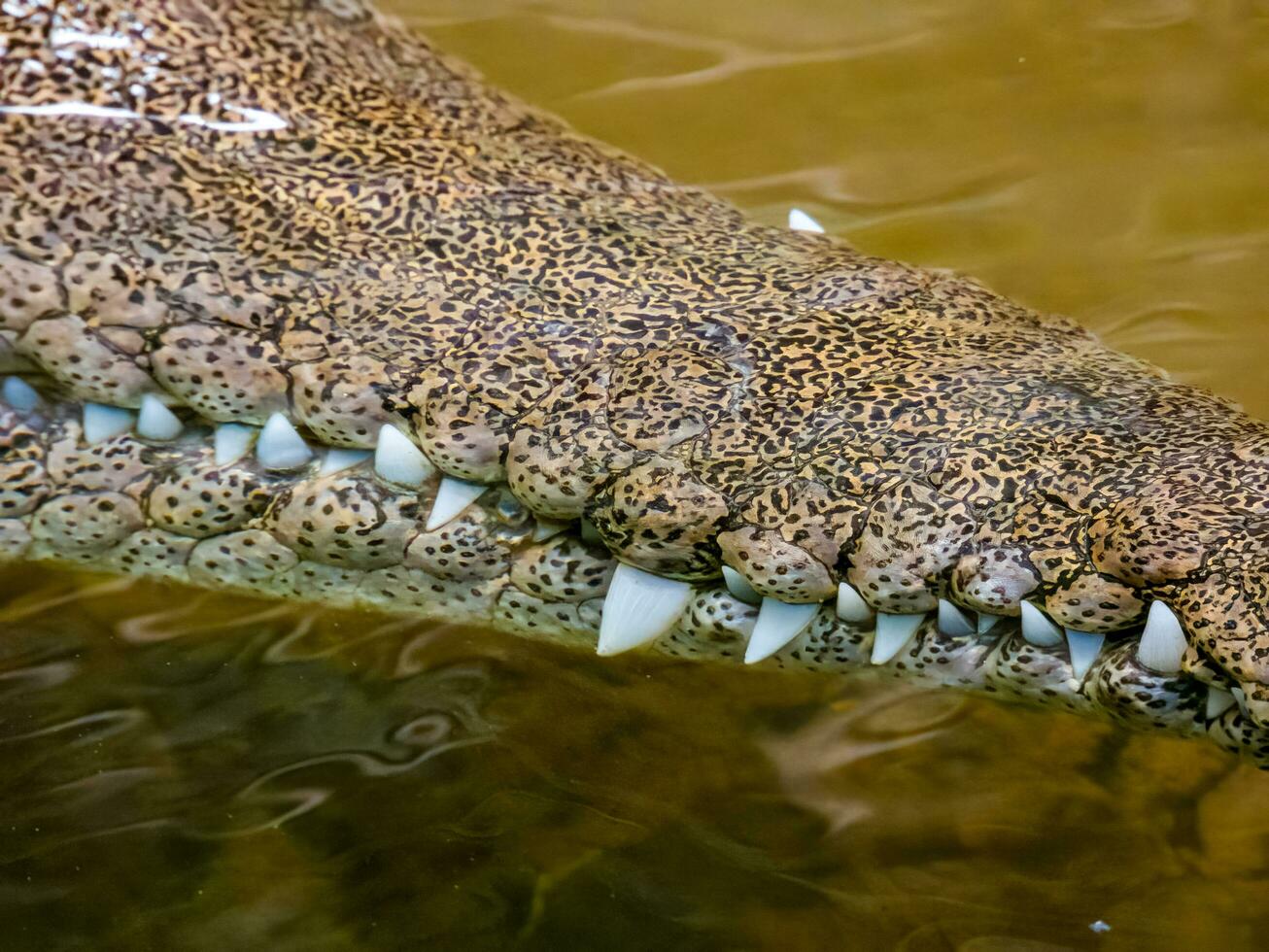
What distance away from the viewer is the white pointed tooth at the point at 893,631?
6.89 ft

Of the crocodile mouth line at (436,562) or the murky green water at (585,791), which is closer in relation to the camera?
the crocodile mouth line at (436,562)

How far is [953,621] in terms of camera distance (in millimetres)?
2070

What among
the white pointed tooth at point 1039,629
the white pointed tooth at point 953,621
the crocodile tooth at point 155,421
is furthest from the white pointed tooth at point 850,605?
the crocodile tooth at point 155,421

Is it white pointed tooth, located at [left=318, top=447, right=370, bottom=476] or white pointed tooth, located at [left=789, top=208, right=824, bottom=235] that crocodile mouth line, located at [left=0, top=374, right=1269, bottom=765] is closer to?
white pointed tooth, located at [left=318, top=447, right=370, bottom=476]

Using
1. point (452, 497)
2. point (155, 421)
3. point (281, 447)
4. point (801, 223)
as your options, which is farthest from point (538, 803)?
point (801, 223)

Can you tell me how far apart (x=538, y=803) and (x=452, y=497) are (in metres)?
0.80

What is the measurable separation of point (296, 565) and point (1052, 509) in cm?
132

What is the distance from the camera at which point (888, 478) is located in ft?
6.77

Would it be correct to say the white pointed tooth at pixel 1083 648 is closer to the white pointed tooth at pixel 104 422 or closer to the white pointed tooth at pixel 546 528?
the white pointed tooth at pixel 546 528

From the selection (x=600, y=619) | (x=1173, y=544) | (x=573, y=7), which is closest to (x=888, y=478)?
(x=1173, y=544)

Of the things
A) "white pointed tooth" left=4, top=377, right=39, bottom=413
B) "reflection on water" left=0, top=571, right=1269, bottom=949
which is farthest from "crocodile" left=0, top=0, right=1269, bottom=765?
"reflection on water" left=0, top=571, right=1269, bottom=949

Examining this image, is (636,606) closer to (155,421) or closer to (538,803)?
(538,803)

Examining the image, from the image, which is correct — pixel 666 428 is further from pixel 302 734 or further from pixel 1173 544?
pixel 302 734

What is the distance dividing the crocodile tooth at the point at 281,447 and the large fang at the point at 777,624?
0.85 m
